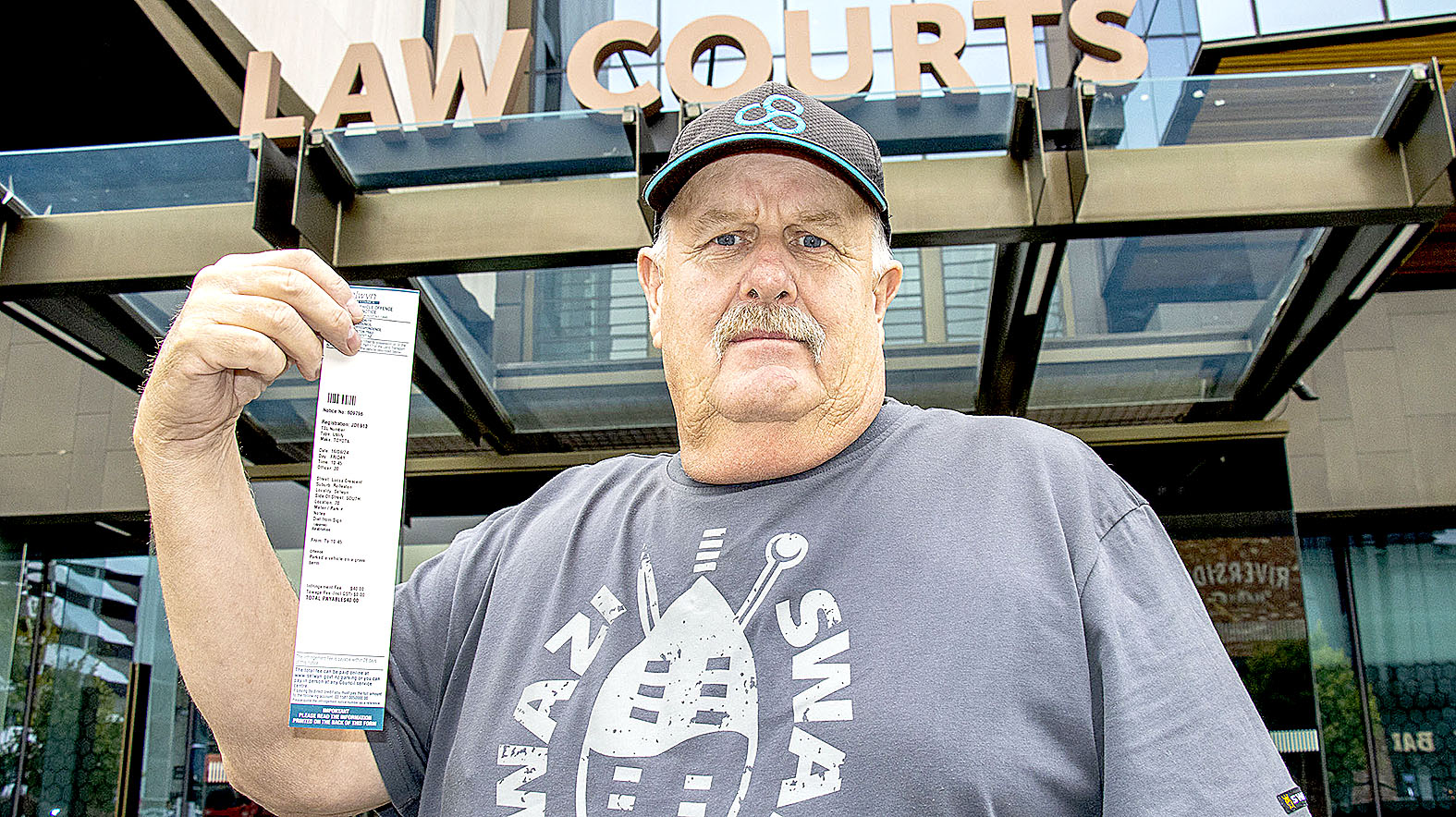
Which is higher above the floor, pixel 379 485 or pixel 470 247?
pixel 470 247

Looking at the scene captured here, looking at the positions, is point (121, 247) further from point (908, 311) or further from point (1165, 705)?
point (1165, 705)

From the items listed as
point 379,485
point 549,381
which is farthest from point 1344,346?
point 379,485

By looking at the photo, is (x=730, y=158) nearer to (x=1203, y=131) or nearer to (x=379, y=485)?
(x=379, y=485)

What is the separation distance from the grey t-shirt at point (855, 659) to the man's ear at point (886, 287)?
10.1 inches

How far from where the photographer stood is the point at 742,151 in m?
1.58

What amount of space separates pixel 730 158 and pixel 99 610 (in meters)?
8.10

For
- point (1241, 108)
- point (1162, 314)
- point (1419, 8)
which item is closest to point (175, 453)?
point (1241, 108)

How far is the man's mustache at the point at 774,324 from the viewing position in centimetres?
155

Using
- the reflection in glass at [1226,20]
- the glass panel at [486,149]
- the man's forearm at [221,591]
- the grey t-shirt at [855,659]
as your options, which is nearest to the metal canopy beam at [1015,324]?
the glass panel at [486,149]

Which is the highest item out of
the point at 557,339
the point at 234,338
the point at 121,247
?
the point at 121,247

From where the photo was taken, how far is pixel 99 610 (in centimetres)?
780

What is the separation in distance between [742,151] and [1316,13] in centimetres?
789

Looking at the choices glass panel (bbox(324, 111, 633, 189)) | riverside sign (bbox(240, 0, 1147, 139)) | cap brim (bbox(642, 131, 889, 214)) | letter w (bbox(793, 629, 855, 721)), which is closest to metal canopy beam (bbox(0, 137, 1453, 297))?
A: glass panel (bbox(324, 111, 633, 189))

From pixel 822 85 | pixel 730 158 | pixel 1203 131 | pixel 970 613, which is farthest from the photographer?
pixel 822 85
